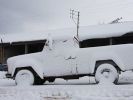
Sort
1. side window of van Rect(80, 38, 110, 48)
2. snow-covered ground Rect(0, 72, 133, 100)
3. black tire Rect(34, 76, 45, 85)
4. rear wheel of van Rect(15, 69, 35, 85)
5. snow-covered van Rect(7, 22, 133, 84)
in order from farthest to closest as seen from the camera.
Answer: side window of van Rect(80, 38, 110, 48) → black tire Rect(34, 76, 45, 85) → rear wheel of van Rect(15, 69, 35, 85) → snow-covered van Rect(7, 22, 133, 84) → snow-covered ground Rect(0, 72, 133, 100)

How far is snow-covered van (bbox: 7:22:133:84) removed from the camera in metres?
11.4

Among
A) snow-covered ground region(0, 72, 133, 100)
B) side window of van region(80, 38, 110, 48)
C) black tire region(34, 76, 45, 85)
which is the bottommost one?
snow-covered ground region(0, 72, 133, 100)

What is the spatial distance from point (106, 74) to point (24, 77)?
3229mm

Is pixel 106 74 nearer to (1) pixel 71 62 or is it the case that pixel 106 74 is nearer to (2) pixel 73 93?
(1) pixel 71 62

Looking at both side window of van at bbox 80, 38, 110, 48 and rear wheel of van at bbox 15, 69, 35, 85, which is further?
side window of van at bbox 80, 38, 110, 48

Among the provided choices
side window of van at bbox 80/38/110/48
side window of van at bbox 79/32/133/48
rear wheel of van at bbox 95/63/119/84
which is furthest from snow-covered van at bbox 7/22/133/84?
side window of van at bbox 80/38/110/48

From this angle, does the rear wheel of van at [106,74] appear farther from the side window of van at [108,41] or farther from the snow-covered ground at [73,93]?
the side window of van at [108,41]

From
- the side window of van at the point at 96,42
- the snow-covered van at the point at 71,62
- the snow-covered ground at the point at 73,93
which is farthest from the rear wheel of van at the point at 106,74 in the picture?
the side window of van at the point at 96,42

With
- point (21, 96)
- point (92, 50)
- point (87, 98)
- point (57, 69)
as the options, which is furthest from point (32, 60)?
point (87, 98)

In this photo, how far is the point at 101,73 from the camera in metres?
11.4

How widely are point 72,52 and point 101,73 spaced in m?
1.56

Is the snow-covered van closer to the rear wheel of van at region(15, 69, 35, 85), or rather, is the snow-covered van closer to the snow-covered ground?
the rear wheel of van at region(15, 69, 35, 85)

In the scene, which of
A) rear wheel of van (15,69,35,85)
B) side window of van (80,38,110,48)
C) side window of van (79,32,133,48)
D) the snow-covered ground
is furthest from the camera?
side window of van (80,38,110,48)

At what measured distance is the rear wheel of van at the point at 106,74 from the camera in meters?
11.2
